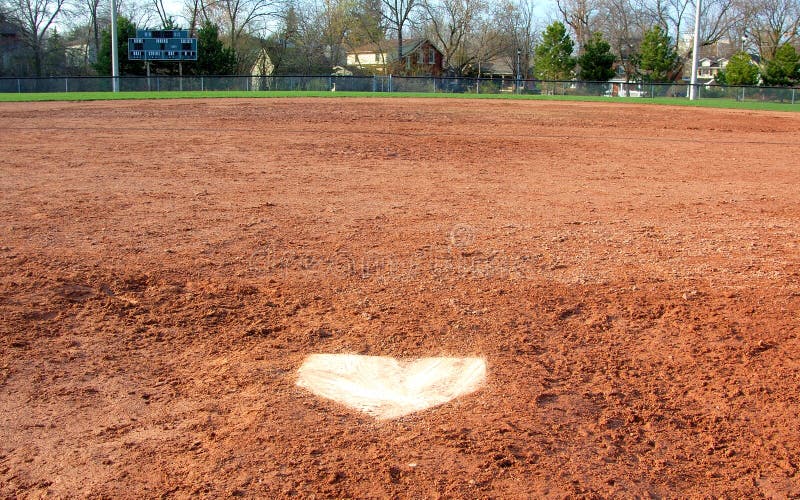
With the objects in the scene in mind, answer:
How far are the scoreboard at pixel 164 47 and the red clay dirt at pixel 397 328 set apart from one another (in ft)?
114

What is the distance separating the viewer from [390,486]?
126 inches

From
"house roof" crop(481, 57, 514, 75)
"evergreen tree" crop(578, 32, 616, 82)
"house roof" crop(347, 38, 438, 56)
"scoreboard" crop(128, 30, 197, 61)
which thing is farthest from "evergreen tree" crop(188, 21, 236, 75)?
"house roof" crop(481, 57, 514, 75)

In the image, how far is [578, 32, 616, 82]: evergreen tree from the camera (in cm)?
5794

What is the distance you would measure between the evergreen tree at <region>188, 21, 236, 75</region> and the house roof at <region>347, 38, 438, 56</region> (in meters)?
26.4

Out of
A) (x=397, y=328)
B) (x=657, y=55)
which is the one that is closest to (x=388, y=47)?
(x=657, y=55)

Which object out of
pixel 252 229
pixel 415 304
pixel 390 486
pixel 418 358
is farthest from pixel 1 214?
pixel 390 486

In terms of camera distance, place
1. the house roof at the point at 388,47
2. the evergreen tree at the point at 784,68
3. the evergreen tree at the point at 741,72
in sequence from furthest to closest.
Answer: the house roof at the point at 388,47
the evergreen tree at the point at 784,68
the evergreen tree at the point at 741,72

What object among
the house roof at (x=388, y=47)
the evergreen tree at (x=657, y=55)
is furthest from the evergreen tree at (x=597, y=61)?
the house roof at (x=388, y=47)

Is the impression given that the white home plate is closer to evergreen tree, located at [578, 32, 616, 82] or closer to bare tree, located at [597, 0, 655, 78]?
evergreen tree, located at [578, 32, 616, 82]

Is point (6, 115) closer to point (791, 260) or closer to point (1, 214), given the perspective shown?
point (1, 214)

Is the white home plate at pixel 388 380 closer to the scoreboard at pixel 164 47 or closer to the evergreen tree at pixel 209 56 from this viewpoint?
the scoreboard at pixel 164 47

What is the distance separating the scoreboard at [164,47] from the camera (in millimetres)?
43750

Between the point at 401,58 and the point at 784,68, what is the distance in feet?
128

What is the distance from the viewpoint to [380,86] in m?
46.3
